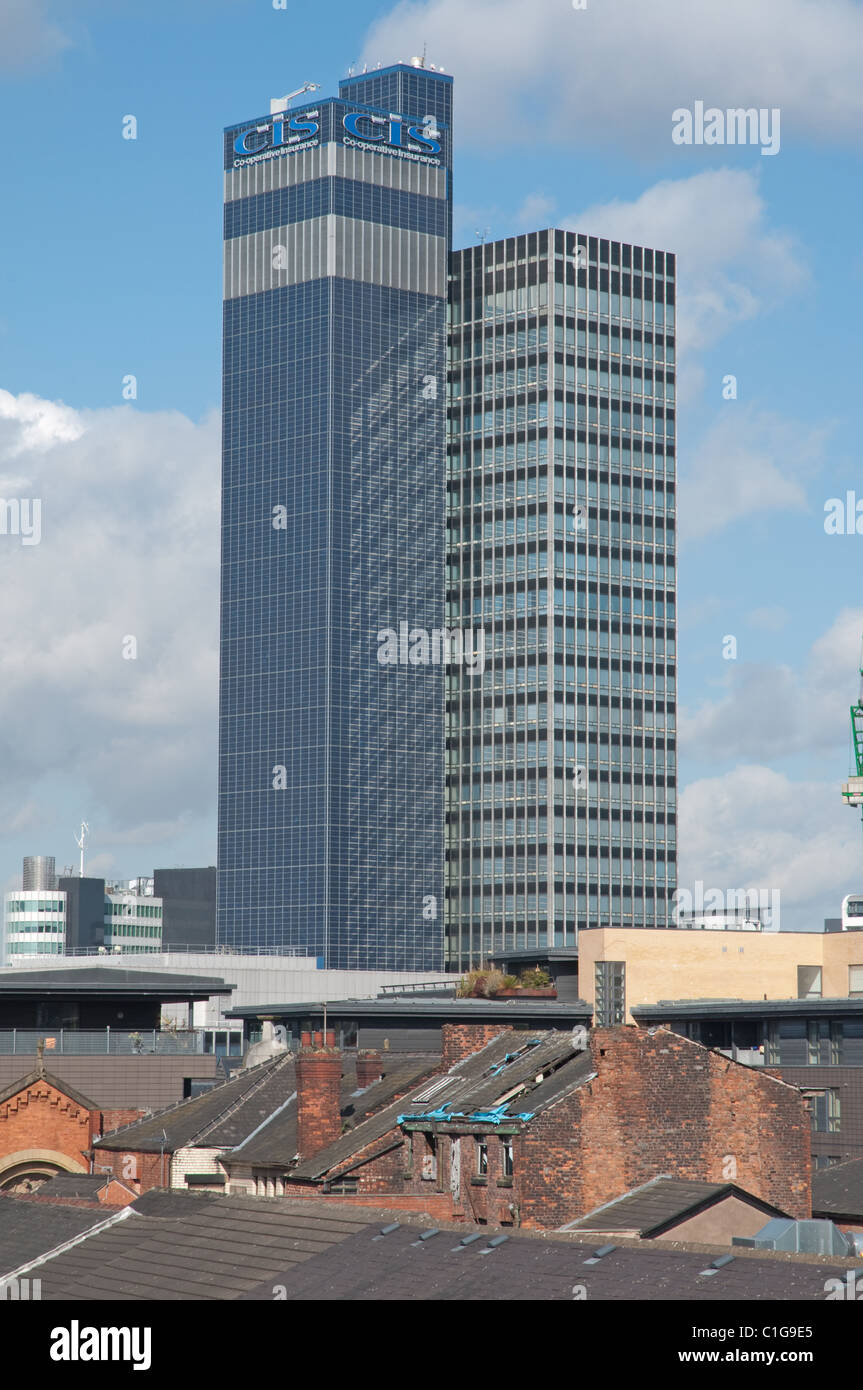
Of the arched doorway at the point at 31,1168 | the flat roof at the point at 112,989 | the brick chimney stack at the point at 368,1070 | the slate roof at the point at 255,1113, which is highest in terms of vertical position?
the flat roof at the point at 112,989

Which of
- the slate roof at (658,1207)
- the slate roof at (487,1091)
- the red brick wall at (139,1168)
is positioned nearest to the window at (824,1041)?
the slate roof at (487,1091)

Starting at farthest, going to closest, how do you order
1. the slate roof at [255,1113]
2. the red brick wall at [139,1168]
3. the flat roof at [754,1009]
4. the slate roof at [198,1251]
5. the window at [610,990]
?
1. the window at [610,990]
2. the flat roof at [754,1009]
3. the red brick wall at [139,1168]
4. the slate roof at [255,1113]
5. the slate roof at [198,1251]

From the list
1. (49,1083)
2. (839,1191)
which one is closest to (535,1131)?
(839,1191)

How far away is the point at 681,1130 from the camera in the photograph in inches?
2201

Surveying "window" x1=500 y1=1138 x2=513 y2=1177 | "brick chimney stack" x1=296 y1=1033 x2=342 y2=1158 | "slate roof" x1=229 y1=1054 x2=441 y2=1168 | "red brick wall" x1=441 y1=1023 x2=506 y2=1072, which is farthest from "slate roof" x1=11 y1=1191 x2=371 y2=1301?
"red brick wall" x1=441 y1=1023 x2=506 y2=1072

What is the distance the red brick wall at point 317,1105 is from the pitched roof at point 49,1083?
626 inches

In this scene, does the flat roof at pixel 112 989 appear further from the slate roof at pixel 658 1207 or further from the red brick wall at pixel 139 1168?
the slate roof at pixel 658 1207

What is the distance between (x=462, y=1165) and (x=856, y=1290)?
28944 mm

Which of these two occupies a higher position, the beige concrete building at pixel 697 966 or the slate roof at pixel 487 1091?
the beige concrete building at pixel 697 966

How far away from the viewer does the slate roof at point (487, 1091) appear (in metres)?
56.6

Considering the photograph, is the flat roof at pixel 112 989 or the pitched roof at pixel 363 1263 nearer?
the pitched roof at pixel 363 1263

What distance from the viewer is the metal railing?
278 feet
